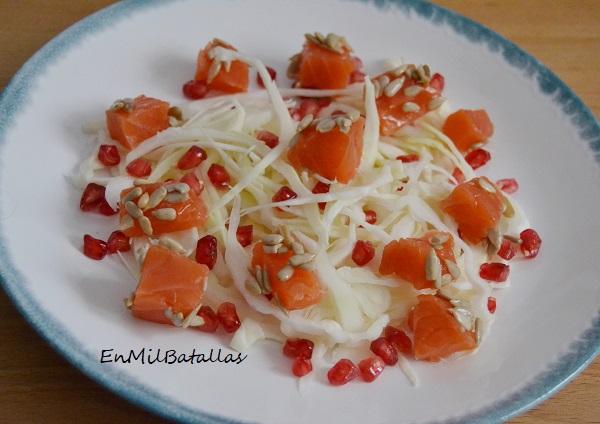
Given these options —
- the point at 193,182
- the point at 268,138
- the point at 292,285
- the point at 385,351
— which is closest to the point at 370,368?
the point at 385,351

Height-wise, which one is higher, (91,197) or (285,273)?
(285,273)

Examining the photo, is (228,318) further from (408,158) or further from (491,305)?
(408,158)

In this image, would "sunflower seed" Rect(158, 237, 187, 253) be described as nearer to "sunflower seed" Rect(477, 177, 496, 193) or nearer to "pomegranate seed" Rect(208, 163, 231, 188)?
"pomegranate seed" Rect(208, 163, 231, 188)

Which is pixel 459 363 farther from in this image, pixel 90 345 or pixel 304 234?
pixel 90 345

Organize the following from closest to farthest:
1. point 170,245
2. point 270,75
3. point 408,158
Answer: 1. point 170,245
2. point 408,158
3. point 270,75

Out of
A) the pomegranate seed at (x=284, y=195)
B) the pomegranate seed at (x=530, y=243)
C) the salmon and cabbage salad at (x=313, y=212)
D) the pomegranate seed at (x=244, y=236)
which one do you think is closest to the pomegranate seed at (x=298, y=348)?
the salmon and cabbage salad at (x=313, y=212)

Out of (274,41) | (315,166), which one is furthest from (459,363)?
(274,41)

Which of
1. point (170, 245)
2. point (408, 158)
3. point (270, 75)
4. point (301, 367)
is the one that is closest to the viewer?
point (301, 367)
